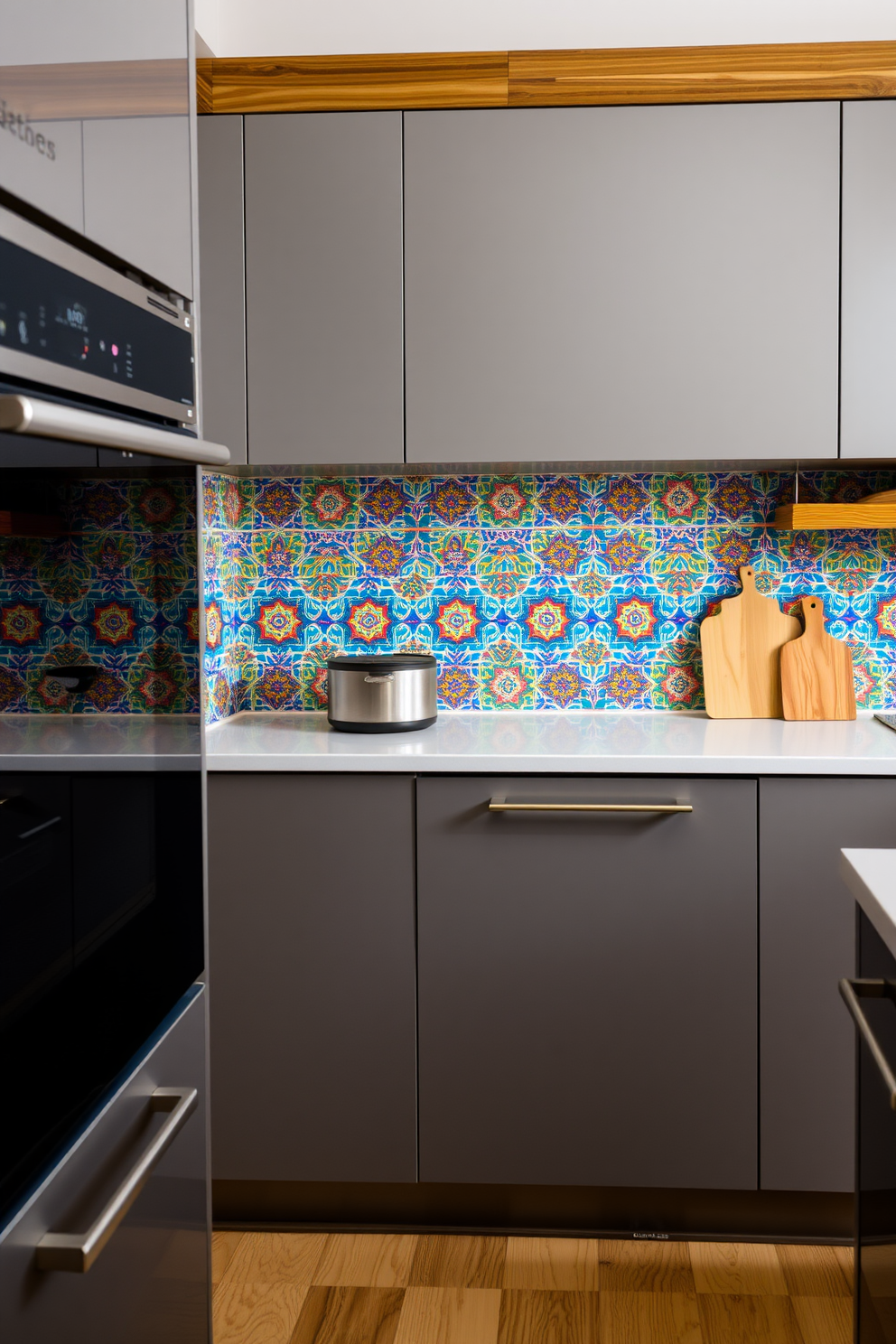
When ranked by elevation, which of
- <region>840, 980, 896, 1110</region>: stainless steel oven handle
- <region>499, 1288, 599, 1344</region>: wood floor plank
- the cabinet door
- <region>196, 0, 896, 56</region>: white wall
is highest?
<region>196, 0, 896, 56</region>: white wall

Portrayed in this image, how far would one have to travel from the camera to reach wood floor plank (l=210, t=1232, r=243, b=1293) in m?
2.04

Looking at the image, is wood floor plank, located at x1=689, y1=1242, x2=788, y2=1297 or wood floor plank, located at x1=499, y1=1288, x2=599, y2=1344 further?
wood floor plank, located at x1=689, y1=1242, x2=788, y2=1297

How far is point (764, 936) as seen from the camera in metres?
2.04

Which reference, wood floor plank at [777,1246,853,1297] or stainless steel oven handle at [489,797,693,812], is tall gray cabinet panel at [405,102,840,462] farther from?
wood floor plank at [777,1246,853,1297]

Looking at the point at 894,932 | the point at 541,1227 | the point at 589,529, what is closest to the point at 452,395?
the point at 589,529

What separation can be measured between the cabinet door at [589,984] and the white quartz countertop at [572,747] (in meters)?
0.05

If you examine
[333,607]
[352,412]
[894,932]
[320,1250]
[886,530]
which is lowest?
[320,1250]

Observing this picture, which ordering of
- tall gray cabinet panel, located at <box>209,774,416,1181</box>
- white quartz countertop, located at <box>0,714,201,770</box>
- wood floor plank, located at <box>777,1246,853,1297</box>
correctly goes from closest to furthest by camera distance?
1. white quartz countertop, located at <box>0,714,201,770</box>
2. wood floor plank, located at <box>777,1246,853,1297</box>
3. tall gray cabinet panel, located at <box>209,774,416,1181</box>

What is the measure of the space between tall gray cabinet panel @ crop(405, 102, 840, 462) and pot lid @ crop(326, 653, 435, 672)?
0.47 meters

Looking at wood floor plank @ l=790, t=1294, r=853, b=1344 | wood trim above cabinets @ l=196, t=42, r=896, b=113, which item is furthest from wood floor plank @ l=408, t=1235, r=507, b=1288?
wood trim above cabinets @ l=196, t=42, r=896, b=113

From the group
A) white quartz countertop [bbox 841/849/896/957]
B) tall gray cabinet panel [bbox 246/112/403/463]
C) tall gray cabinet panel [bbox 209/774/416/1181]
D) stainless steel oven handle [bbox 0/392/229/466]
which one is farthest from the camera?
tall gray cabinet panel [bbox 246/112/403/463]

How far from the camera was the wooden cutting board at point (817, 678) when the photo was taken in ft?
8.11

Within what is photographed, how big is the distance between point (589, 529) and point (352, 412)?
26.0 inches

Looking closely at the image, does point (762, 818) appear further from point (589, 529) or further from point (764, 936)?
point (589, 529)
